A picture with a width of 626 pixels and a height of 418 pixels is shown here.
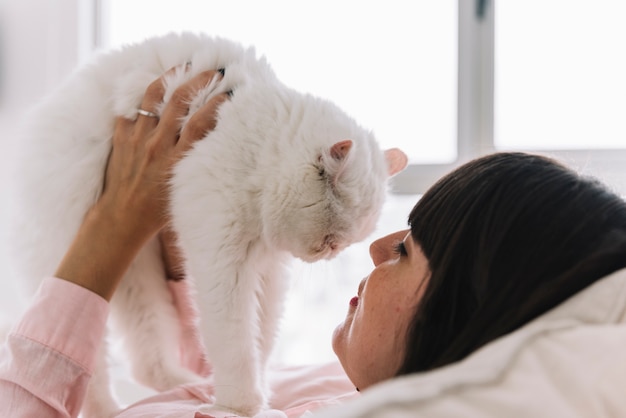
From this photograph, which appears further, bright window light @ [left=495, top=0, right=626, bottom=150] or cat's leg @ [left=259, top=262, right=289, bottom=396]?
bright window light @ [left=495, top=0, right=626, bottom=150]

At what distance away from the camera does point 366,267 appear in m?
1.97

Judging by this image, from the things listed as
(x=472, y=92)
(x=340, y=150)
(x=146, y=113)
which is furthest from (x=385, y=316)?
(x=472, y=92)

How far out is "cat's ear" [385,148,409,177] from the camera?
125 centimetres

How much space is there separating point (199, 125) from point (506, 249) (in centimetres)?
73

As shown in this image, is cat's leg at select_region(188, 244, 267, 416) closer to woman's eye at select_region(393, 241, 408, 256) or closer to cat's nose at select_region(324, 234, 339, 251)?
cat's nose at select_region(324, 234, 339, 251)

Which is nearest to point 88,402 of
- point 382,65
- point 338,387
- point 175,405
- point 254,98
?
point 175,405

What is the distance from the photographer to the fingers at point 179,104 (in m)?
1.17

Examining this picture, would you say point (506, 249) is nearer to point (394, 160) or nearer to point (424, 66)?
point (394, 160)

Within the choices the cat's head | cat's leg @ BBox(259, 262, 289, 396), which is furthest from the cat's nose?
cat's leg @ BBox(259, 262, 289, 396)

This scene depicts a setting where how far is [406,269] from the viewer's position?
734mm

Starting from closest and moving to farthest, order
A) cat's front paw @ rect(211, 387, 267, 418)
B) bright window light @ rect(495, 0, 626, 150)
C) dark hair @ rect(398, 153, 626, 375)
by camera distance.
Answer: dark hair @ rect(398, 153, 626, 375) < cat's front paw @ rect(211, 387, 267, 418) < bright window light @ rect(495, 0, 626, 150)

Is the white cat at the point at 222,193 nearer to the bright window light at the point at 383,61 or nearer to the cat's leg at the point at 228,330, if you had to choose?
the cat's leg at the point at 228,330

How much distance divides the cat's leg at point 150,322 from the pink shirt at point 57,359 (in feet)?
0.83

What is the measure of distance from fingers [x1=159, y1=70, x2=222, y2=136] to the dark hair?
638 millimetres
